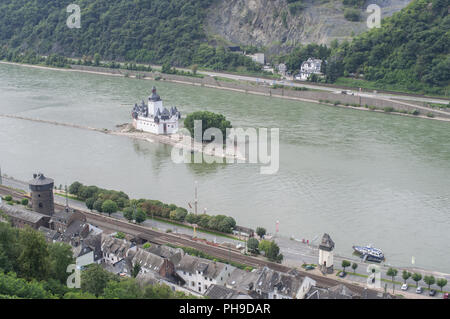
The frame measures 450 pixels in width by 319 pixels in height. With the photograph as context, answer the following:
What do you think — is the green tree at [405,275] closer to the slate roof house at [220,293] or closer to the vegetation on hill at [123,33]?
the slate roof house at [220,293]

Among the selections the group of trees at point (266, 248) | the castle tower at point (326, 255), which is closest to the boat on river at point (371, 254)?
the castle tower at point (326, 255)

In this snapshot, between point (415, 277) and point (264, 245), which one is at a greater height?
point (264, 245)

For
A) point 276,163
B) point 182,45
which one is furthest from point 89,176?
point 182,45

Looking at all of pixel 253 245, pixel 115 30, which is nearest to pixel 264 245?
pixel 253 245

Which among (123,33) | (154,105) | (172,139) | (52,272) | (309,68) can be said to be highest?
(123,33)

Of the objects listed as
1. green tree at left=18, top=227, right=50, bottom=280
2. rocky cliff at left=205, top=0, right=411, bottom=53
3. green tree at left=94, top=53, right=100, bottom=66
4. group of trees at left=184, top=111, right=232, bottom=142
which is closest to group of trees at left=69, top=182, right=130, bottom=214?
green tree at left=18, top=227, right=50, bottom=280

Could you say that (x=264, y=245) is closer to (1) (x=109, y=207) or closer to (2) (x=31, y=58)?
(1) (x=109, y=207)
